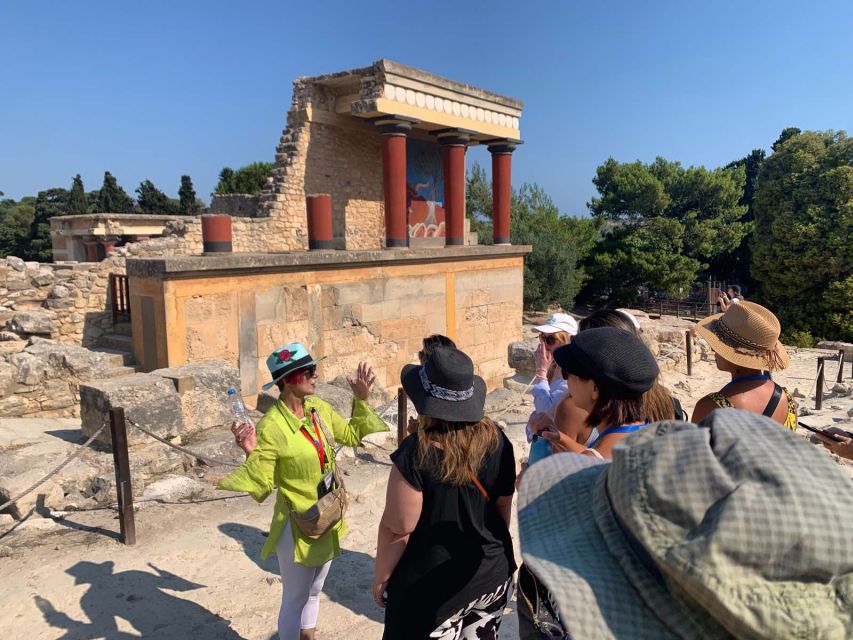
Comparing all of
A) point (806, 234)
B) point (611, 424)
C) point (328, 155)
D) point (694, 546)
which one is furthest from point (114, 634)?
point (806, 234)

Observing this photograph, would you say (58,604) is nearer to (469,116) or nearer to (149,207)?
(469,116)

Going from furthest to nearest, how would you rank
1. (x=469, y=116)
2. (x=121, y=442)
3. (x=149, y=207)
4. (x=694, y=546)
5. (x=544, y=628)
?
(x=149, y=207)
(x=469, y=116)
(x=121, y=442)
(x=544, y=628)
(x=694, y=546)

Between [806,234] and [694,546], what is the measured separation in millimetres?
28358

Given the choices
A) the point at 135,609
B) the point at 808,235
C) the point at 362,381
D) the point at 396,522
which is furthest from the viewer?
the point at 808,235

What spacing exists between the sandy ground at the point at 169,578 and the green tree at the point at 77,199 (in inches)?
1492

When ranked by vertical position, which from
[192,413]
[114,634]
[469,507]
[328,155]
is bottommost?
[114,634]

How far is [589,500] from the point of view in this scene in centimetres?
111

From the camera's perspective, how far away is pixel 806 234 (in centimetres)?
2459

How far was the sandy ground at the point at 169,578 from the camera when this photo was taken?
3520 millimetres

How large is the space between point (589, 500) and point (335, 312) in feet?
28.1

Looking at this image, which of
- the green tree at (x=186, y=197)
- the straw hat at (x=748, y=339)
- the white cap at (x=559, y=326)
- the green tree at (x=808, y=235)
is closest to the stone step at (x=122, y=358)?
the white cap at (x=559, y=326)

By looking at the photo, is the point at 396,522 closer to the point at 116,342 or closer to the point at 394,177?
the point at 116,342

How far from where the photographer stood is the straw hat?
2824 millimetres

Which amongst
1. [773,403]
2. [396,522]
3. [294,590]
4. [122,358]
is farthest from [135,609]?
[122,358]
